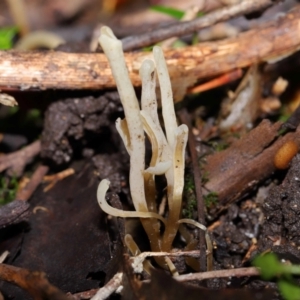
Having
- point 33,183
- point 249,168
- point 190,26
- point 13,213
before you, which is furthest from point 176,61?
point 13,213

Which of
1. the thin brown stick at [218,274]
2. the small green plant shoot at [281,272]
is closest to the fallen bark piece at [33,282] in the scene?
the thin brown stick at [218,274]

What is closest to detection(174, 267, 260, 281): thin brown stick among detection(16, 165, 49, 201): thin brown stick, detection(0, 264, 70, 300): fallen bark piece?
detection(0, 264, 70, 300): fallen bark piece

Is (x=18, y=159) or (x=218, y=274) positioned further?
(x=18, y=159)

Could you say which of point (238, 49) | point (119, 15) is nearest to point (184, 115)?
point (238, 49)

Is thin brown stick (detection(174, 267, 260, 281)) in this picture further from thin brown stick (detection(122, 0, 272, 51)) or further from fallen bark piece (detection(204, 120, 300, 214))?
thin brown stick (detection(122, 0, 272, 51))

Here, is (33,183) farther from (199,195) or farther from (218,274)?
(218,274)

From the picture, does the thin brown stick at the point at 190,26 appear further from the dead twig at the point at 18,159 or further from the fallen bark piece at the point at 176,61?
the dead twig at the point at 18,159

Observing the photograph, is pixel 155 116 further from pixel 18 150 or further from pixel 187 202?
pixel 18 150
